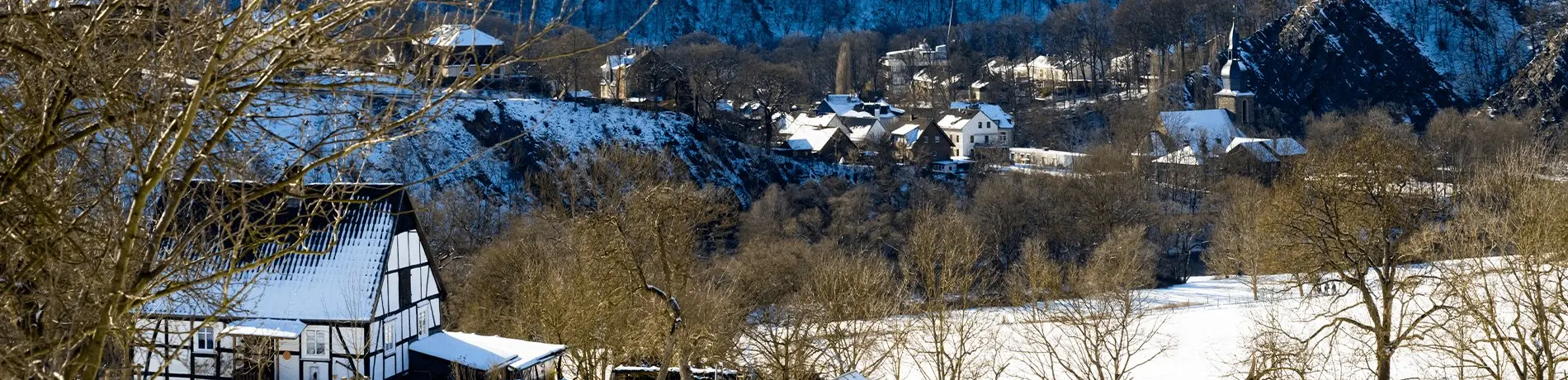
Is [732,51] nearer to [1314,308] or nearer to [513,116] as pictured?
[513,116]

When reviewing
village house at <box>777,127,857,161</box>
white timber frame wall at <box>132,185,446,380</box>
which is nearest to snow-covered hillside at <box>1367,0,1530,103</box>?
village house at <box>777,127,857,161</box>

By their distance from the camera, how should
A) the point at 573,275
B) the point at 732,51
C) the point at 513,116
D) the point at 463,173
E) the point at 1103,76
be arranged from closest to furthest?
the point at 573,275
the point at 463,173
the point at 513,116
the point at 1103,76
the point at 732,51

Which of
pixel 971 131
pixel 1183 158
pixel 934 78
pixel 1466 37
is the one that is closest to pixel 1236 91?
pixel 1466 37

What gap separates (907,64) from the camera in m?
90.9

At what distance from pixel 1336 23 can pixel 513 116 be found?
46.6 metres

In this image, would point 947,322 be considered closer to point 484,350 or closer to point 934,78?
point 484,350

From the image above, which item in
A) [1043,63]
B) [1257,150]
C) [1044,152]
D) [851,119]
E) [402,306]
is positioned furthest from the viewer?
[1043,63]

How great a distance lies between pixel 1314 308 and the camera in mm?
25141

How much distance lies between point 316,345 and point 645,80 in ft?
124

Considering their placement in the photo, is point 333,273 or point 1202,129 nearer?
point 333,273

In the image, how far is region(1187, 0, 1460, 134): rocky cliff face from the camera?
68688 mm

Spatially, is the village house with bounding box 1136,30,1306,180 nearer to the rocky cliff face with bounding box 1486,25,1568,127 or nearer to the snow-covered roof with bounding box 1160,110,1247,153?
the snow-covered roof with bounding box 1160,110,1247,153

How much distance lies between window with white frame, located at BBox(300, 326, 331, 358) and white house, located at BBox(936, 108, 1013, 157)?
45.4 metres

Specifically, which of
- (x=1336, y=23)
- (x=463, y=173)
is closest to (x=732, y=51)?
(x=1336, y=23)
